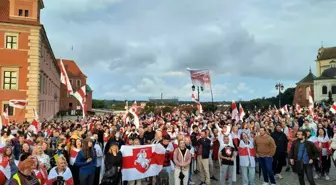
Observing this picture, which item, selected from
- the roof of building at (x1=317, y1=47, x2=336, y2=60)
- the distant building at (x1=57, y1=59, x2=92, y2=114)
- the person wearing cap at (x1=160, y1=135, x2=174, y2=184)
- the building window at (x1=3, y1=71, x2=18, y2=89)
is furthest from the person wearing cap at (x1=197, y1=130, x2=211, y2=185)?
the roof of building at (x1=317, y1=47, x2=336, y2=60)

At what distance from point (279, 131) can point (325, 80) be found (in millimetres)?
99876

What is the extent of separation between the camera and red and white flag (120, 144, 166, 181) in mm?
9883

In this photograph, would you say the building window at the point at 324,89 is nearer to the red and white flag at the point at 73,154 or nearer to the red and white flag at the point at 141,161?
the red and white flag at the point at 141,161

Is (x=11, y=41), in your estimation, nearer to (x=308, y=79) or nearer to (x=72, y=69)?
(x=72, y=69)

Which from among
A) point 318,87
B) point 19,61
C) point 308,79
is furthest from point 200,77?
point 308,79

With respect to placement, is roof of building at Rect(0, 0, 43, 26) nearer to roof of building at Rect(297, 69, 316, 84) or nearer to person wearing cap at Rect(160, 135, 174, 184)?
person wearing cap at Rect(160, 135, 174, 184)

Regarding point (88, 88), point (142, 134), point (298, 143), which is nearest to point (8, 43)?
point (142, 134)

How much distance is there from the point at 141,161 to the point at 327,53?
13308cm

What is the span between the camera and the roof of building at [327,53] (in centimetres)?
12431

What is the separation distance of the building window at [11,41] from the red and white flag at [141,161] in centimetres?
2939

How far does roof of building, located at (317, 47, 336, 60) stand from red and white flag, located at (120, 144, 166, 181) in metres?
129

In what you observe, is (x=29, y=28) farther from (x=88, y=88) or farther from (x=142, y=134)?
(x=88, y=88)

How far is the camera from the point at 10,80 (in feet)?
112

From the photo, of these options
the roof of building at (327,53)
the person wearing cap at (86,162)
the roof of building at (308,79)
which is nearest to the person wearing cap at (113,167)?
the person wearing cap at (86,162)
